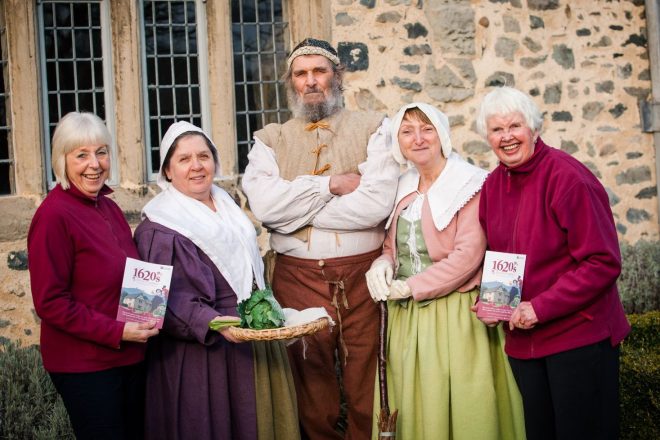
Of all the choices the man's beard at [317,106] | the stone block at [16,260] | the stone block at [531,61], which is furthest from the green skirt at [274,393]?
the stone block at [531,61]

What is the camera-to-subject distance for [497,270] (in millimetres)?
2980

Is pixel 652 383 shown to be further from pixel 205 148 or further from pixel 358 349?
pixel 205 148

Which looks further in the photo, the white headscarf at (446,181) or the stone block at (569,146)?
the stone block at (569,146)

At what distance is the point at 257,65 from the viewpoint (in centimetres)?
606

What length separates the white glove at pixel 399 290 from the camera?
11.2ft

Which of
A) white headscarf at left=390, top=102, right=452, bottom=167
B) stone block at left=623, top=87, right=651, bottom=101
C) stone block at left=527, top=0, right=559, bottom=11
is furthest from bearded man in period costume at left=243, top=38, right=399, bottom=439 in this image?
stone block at left=623, top=87, right=651, bottom=101

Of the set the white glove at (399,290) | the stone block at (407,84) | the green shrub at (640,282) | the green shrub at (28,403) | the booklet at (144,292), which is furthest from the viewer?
the green shrub at (640,282)

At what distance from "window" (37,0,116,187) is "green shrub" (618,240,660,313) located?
420cm

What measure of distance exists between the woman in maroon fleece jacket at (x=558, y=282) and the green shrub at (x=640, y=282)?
136 inches

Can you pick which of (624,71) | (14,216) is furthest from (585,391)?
(624,71)

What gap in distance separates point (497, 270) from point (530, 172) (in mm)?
418

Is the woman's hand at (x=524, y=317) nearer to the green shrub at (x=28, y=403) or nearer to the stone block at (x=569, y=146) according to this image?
the green shrub at (x=28, y=403)

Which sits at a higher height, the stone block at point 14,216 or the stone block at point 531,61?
the stone block at point 531,61

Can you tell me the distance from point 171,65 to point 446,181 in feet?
10.4
